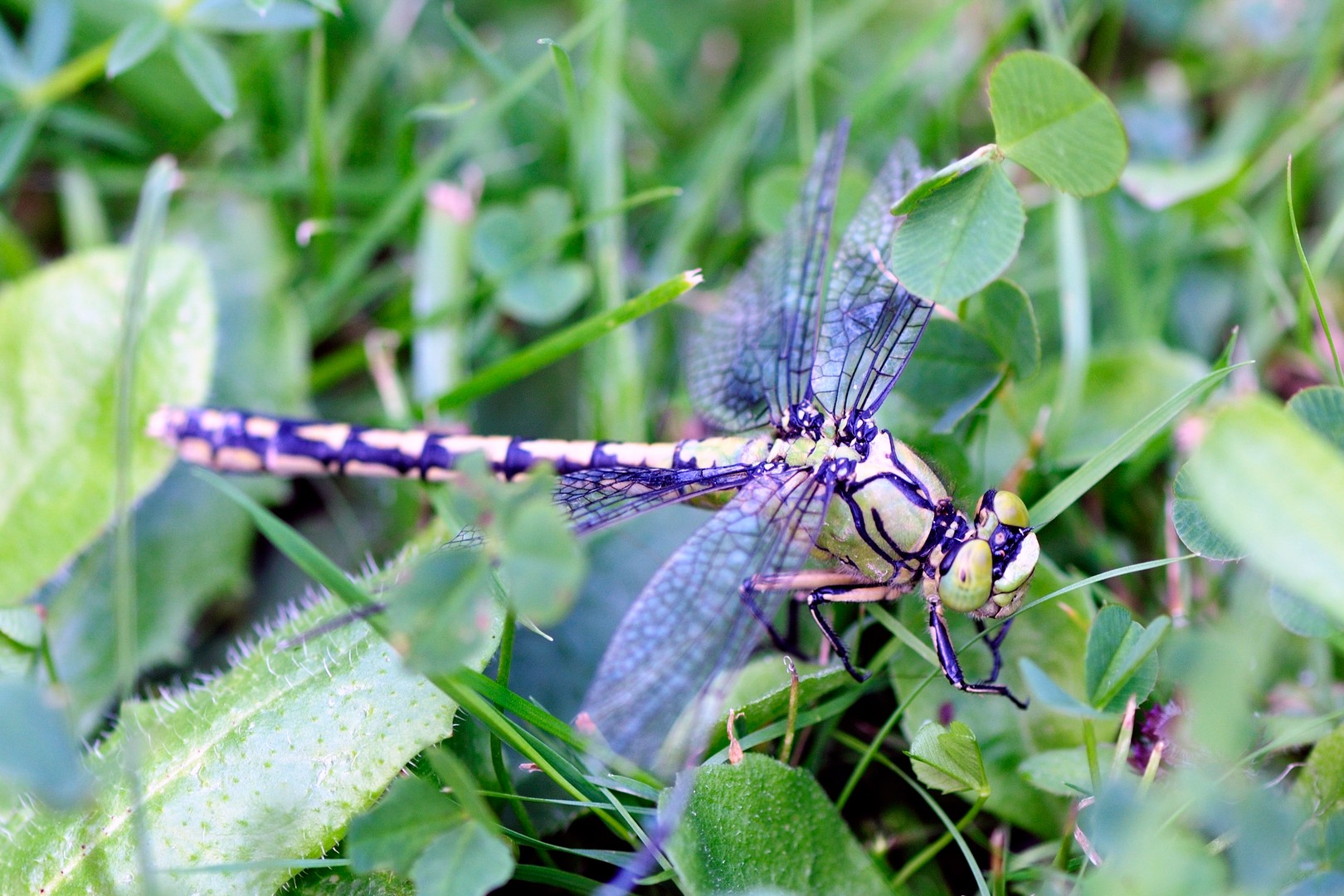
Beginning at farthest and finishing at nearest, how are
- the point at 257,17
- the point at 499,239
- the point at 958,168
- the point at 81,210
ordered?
the point at 81,210
the point at 499,239
the point at 257,17
the point at 958,168

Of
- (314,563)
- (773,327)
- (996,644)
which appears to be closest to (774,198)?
(773,327)

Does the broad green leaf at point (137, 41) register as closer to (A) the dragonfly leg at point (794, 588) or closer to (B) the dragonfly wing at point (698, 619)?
(B) the dragonfly wing at point (698, 619)

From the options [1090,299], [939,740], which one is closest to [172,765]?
[939,740]

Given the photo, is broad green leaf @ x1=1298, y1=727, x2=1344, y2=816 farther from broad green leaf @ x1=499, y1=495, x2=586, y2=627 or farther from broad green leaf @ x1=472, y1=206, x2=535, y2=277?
broad green leaf @ x1=472, y1=206, x2=535, y2=277

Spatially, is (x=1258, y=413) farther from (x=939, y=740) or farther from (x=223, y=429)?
(x=223, y=429)

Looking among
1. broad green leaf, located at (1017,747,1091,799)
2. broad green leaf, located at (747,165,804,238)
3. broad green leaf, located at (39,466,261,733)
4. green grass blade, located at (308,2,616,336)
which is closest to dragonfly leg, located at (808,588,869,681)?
broad green leaf, located at (1017,747,1091,799)

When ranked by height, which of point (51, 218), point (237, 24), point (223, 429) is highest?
point (237, 24)

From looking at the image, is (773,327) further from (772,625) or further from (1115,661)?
(1115,661)

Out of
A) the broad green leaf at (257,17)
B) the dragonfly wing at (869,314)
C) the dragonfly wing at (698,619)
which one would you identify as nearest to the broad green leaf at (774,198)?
the dragonfly wing at (869,314)
